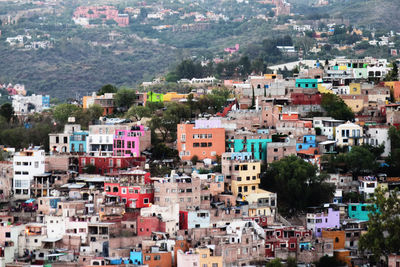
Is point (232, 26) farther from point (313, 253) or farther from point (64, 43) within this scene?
point (313, 253)

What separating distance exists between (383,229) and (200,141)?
36.6ft

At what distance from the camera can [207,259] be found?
4491 cm

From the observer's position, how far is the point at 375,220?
4825cm

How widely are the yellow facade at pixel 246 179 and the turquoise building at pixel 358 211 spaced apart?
3946 millimetres

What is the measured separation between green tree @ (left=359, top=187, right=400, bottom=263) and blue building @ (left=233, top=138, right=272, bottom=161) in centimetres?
747

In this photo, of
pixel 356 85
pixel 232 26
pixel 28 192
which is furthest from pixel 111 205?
pixel 232 26

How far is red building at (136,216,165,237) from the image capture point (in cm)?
4725

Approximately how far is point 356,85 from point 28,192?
20.1 m

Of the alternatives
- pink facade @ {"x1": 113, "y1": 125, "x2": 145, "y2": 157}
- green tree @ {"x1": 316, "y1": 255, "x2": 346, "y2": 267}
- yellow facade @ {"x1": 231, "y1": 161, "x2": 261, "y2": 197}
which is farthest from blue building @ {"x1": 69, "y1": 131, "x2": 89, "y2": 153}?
green tree @ {"x1": 316, "y1": 255, "x2": 346, "y2": 267}

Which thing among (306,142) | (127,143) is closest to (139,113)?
(127,143)

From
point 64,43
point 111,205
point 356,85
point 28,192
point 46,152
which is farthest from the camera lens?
point 64,43

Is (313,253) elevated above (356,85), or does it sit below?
below

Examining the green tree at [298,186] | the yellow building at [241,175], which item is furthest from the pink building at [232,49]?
the yellow building at [241,175]

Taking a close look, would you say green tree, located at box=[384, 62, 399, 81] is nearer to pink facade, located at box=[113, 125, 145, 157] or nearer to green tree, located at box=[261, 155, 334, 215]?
green tree, located at box=[261, 155, 334, 215]
